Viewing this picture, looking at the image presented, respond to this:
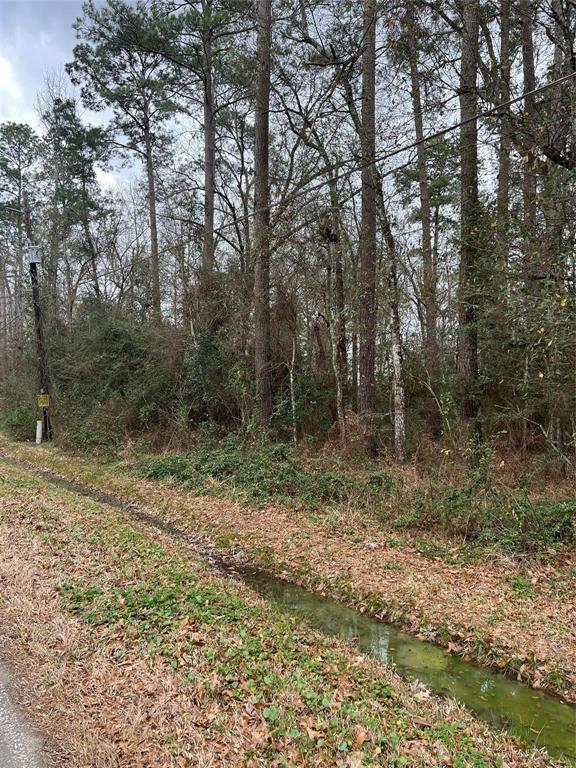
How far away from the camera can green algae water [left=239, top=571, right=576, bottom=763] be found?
342cm

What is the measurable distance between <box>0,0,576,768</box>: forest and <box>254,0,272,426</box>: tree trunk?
0.20 feet

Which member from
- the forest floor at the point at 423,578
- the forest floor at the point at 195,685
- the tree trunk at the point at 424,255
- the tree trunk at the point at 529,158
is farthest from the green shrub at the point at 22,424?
the tree trunk at the point at 529,158

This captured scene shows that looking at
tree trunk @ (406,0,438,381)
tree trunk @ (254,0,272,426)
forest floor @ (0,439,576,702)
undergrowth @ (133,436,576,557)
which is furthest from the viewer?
tree trunk @ (254,0,272,426)

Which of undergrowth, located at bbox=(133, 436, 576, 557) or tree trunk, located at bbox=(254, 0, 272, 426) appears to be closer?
undergrowth, located at bbox=(133, 436, 576, 557)

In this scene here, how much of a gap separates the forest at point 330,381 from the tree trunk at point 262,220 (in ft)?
0.20

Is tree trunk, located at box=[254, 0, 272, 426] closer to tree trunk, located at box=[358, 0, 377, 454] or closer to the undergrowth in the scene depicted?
the undergrowth

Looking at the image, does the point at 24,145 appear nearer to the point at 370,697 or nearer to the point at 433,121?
the point at 433,121

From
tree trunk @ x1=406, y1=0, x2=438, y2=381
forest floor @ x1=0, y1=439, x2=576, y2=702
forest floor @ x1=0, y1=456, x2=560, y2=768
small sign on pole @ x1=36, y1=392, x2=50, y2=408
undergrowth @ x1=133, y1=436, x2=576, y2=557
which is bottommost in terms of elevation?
forest floor @ x1=0, y1=439, x2=576, y2=702

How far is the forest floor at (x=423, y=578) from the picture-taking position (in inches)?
171

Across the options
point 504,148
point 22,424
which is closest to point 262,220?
point 504,148

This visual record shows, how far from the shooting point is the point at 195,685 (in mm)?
3250

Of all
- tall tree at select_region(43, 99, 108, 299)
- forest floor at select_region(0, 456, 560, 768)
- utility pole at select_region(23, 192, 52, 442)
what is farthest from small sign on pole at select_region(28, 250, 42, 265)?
forest floor at select_region(0, 456, 560, 768)

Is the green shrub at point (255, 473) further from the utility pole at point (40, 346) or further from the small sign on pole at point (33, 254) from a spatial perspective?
the small sign on pole at point (33, 254)

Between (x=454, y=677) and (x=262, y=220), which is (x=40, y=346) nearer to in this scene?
(x=262, y=220)
